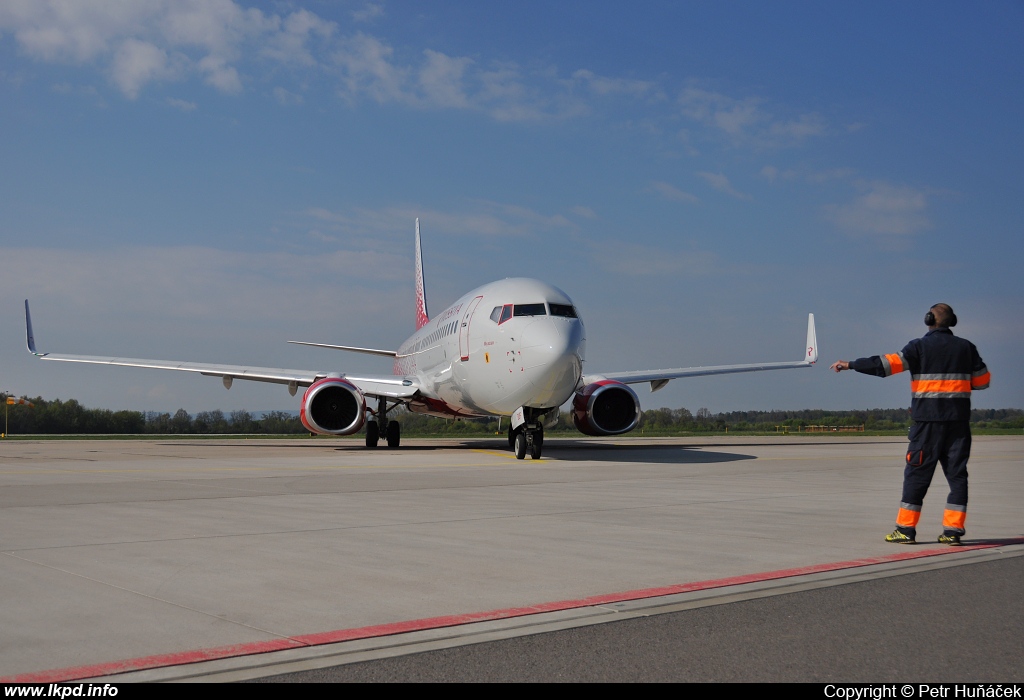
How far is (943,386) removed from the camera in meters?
7.78

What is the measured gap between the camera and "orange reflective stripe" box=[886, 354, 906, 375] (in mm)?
7855

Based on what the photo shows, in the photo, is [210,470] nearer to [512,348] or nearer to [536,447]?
[512,348]

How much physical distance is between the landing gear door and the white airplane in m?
0.03

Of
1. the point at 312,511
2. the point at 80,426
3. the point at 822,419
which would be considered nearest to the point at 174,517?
the point at 312,511

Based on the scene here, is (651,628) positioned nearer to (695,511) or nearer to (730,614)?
(730,614)

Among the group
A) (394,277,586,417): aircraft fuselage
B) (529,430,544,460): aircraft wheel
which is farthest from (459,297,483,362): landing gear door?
(529,430,544,460): aircraft wheel

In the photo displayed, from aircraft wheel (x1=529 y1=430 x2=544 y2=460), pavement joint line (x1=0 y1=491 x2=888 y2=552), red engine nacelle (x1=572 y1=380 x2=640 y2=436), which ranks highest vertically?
red engine nacelle (x1=572 y1=380 x2=640 y2=436)

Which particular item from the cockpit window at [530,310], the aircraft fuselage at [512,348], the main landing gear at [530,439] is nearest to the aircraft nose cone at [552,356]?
the aircraft fuselage at [512,348]

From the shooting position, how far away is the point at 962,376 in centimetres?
777

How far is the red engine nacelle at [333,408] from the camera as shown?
25766mm

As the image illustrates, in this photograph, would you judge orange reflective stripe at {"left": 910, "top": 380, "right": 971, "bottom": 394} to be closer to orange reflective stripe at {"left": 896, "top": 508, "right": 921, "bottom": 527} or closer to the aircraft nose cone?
orange reflective stripe at {"left": 896, "top": 508, "right": 921, "bottom": 527}

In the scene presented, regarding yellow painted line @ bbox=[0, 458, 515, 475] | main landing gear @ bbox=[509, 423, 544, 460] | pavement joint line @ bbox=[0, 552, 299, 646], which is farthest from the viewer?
main landing gear @ bbox=[509, 423, 544, 460]

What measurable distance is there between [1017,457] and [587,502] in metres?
17.4

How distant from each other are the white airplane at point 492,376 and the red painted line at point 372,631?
13482 millimetres
